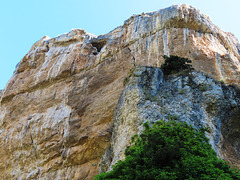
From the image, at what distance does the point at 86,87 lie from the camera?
23578 millimetres

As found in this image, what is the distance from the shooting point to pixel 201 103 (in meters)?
14.4

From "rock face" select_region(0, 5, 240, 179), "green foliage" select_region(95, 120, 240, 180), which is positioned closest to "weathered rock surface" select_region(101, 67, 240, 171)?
"green foliage" select_region(95, 120, 240, 180)

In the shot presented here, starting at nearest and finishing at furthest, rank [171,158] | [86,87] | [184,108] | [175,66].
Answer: [171,158], [184,108], [175,66], [86,87]

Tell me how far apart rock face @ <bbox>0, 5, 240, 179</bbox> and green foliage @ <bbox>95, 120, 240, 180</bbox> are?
5278 millimetres

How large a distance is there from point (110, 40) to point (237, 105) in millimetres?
14801

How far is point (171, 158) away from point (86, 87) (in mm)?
13986

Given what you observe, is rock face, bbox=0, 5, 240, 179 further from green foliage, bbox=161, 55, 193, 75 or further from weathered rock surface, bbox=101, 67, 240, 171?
weathered rock surface, bbox=101, 67, 240, 171

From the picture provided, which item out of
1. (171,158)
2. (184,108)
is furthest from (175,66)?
(171,158)

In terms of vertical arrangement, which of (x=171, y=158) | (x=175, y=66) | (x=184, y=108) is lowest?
(x=171, y=158)

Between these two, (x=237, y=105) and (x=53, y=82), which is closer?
(x=237, y=105)

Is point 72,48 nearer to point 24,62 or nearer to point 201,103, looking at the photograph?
point 24,62

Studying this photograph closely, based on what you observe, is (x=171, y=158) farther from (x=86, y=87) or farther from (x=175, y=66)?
→ (x=86, y=87)

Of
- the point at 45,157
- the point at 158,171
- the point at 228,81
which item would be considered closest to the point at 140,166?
the point at 158,171

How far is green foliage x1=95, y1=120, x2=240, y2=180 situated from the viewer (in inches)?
390
